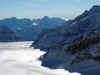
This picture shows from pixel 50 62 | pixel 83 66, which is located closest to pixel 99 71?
pixel 83 66

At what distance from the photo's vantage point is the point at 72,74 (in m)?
40.5

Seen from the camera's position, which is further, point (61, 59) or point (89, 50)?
point (61, 59)

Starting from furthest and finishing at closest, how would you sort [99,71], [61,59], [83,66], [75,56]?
[61,59]
[75,56]
[83,66]
[99,71]

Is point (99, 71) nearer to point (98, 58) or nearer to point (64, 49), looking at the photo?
point (98, 58)

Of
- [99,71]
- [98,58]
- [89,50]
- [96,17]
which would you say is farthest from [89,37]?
[96,17]

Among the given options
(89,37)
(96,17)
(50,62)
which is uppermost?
(96,17)

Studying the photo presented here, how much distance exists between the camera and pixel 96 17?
124 metres

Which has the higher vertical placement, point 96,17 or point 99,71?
point 96,17

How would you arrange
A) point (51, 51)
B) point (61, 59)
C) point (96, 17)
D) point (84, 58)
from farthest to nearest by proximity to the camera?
point (96, 17) < point (51, 51) < point (61, 59) < point (84, 58)

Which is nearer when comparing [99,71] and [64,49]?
[99,71]

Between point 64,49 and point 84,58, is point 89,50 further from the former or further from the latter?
point 64,49

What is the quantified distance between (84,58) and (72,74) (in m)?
8.14

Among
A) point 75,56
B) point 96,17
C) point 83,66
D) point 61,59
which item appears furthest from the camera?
point 96,17

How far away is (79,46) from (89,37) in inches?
181
